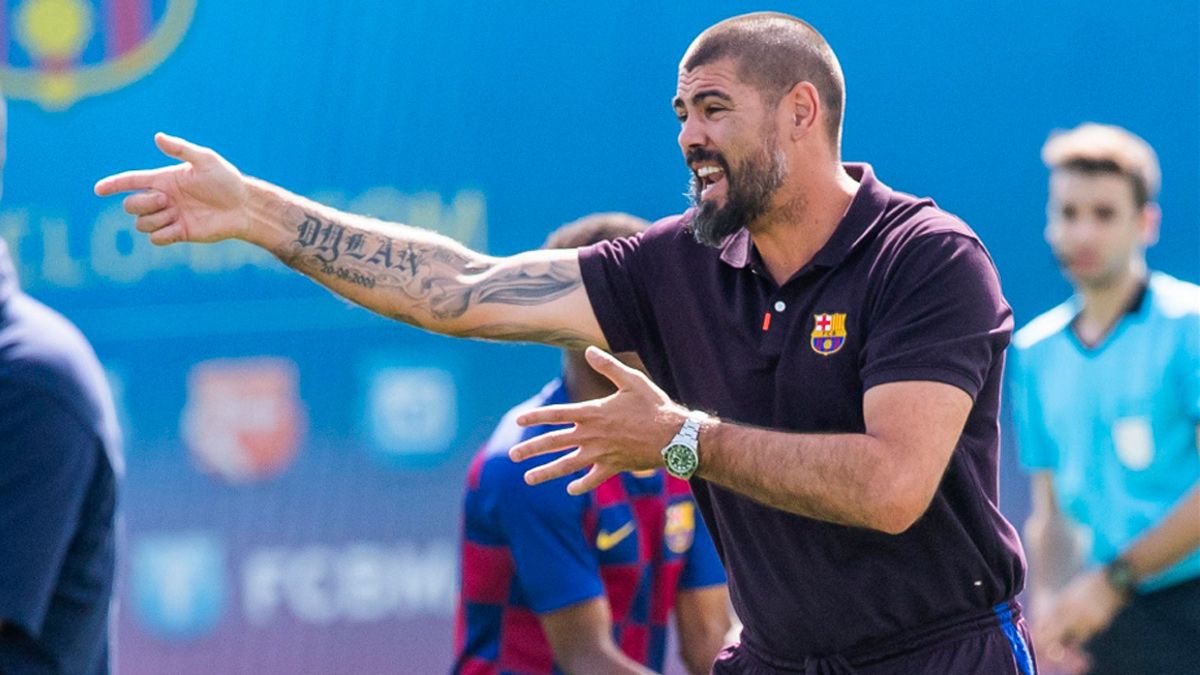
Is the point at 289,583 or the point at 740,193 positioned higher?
the point at 740,193

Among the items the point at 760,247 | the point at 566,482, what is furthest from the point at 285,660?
the point at 760,247

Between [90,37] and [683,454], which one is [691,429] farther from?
[90,37]

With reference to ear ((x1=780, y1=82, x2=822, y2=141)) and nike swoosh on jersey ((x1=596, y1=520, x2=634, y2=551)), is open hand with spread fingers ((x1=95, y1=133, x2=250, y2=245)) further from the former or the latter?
nike swoosh on jersey ((x1=596, y1=520, x2=634, y2=551))

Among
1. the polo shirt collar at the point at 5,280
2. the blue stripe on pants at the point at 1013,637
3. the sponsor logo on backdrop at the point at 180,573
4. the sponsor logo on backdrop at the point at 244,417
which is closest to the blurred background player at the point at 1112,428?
the blue stripe on pants at the point at 1013,637

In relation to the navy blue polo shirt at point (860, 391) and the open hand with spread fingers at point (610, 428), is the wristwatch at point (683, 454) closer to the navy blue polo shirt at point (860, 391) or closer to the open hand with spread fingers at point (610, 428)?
the open hand with spread fingers at point (610, 428)

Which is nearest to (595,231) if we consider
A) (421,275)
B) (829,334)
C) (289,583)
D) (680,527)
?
(680,527)

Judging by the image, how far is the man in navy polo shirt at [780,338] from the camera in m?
2.77

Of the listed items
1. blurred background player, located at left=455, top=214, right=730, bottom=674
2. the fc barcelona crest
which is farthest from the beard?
blurred background player, located at left=455, top=214, right=730, bottom=674

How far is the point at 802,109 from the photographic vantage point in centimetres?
320

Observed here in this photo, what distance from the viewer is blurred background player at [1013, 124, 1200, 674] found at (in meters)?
4.44

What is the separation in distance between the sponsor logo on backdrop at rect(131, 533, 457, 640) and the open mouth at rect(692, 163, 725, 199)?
7.52 ft

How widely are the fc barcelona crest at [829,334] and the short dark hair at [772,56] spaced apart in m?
0.41

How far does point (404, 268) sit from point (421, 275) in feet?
0.10

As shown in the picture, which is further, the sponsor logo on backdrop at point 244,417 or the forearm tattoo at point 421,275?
the sponsor logo on backdrop at point 244,417
